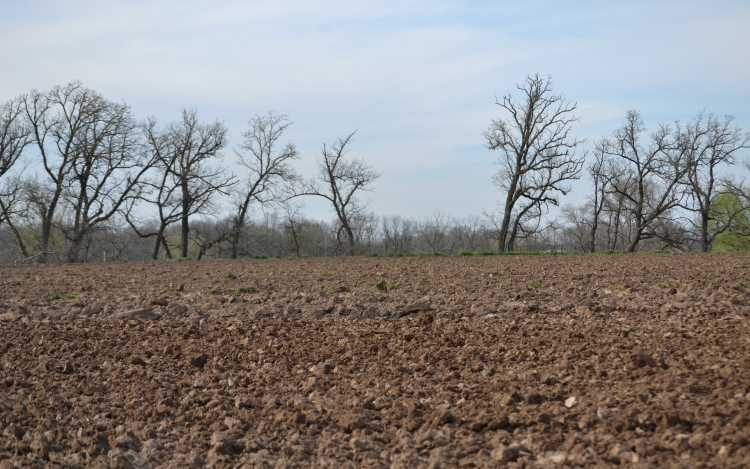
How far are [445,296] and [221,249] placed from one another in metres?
30.9

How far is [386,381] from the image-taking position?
19.4 feet

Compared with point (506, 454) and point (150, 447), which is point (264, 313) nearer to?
point (150, 447)

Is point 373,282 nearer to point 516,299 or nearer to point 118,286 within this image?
point 516,299

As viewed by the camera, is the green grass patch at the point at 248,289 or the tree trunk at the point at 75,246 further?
the tree trunk at the point at 75,246

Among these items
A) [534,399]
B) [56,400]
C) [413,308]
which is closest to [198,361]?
[56,400]

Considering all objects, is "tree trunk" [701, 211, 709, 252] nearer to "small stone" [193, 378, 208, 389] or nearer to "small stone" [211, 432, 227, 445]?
"small stone" [193, 378, 208, 389]

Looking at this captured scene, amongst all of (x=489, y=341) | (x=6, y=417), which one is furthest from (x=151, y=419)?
(x=489, y=341)

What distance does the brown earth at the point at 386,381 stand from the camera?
169 inches

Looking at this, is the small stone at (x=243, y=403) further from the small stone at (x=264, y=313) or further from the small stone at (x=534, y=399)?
the small stone at (x=264, y=313)

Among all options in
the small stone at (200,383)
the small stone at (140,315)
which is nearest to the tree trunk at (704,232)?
the small stone at (140,315)

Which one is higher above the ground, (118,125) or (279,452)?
(118,125)

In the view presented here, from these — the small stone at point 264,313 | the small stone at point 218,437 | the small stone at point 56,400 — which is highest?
the small stone at point 264,313

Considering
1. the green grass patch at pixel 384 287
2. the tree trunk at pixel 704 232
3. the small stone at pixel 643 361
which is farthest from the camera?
the tree trunk at pixel 704 232

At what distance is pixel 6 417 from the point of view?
5129 millimetres
